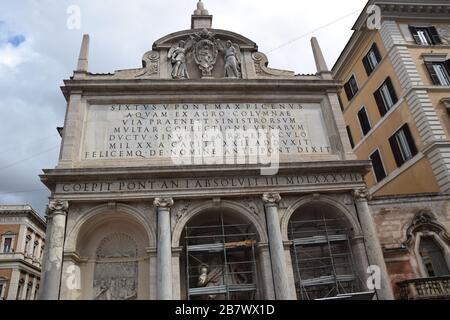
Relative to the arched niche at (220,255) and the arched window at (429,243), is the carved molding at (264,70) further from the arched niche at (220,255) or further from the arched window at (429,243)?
the arched window at (429,243)

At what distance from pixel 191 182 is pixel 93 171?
3.43 metres

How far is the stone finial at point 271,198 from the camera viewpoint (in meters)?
13.2

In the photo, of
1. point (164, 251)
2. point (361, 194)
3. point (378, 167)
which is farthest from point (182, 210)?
point (378, 167)

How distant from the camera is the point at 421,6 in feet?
72.3

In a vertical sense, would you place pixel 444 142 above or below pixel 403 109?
below

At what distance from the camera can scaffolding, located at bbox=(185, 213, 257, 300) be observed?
1238cm

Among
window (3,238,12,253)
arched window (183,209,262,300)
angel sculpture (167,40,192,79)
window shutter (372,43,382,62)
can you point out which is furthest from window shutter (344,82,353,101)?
window (3,238,12,253)

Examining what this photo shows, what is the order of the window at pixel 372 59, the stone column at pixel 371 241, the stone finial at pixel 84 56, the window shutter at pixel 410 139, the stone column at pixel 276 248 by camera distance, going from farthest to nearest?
the window at pixel 372 59 → the window shutter at pixel 410 139 → the stone finial at pixel 84 56 → the stone column at pixel 371 241 → the stone column at pixel 276 248

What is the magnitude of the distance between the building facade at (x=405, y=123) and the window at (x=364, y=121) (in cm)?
6

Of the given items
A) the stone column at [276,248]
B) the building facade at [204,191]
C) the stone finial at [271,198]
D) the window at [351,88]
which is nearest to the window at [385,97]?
the window at [351,88]
